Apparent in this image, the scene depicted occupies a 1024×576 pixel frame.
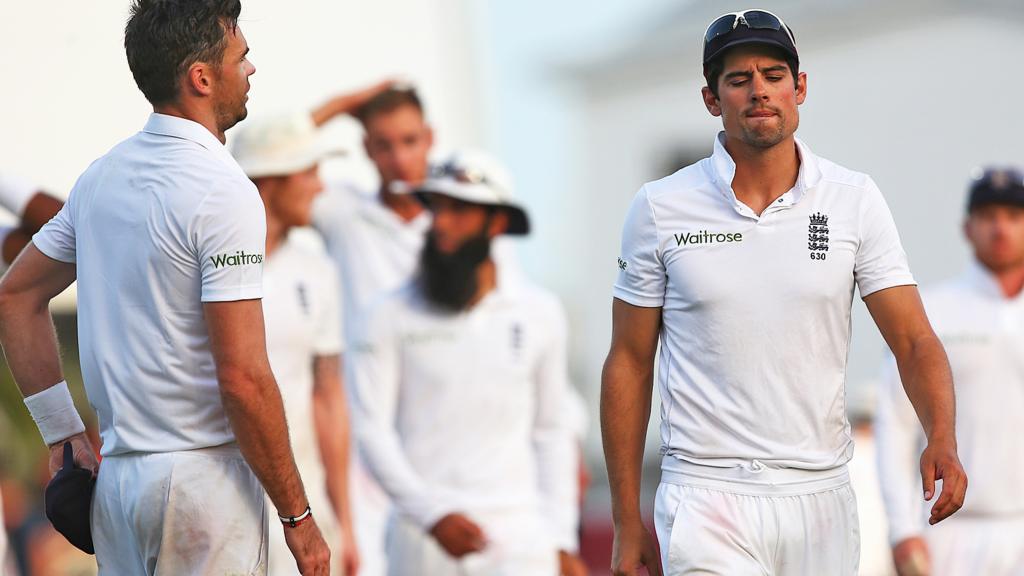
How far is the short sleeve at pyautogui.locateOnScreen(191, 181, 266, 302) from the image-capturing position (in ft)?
14.2

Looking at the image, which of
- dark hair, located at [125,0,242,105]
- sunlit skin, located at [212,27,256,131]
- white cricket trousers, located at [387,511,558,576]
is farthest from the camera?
white cricket trousers, located at [387,511,558,576]

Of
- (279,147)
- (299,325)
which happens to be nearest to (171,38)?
(299,325)

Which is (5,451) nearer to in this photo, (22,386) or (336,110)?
(336,110)

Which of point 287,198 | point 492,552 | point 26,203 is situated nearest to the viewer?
point 26,203

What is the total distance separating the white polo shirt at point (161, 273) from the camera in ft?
14.3

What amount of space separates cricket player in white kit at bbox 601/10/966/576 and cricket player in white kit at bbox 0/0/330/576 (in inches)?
44.8

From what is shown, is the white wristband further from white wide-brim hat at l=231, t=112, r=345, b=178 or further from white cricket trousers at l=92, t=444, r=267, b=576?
white wide-brim hat at l=231, t=112, r=345, b=178

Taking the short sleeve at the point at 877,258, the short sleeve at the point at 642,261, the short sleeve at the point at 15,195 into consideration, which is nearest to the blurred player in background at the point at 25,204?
the short sleeve at the point at 15,195

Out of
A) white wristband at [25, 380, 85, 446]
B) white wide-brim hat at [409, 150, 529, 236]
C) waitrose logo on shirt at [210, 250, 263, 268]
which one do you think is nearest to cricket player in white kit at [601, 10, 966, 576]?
waitrose logo on shirt at [210, 250, 263, 268]

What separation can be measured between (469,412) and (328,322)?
752 mm

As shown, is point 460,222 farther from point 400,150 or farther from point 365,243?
point 400,150

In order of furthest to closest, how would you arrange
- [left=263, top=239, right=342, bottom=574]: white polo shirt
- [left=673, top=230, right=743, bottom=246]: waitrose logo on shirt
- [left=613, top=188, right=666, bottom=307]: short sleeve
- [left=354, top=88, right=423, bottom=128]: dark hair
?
[left=354, top=88, right=423, bottom=128]: dark hair
[left=263, top=239, right=342, bottom=574]: white polo shirt
[left=613, top=188, right=666, bottom=307]: short sleeve
[left=673, top=230, right=743, bottom=246]: waitrose logo on shirt

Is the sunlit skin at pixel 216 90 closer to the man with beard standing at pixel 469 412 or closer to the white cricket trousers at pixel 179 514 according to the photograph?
the white cricket trousers at pixel 179 514

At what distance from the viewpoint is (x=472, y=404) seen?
7324 mm
